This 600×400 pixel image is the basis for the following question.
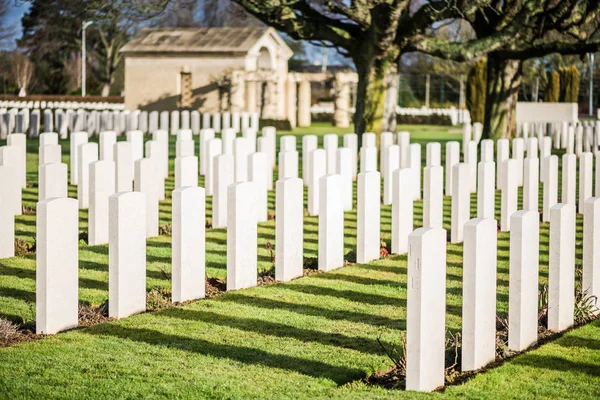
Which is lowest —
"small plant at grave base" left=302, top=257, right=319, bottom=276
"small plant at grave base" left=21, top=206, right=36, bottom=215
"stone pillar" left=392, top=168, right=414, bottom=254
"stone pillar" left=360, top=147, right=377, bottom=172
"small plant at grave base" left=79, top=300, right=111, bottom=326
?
"small plant at grave base" left=79, top=300, right=111, bottom=326

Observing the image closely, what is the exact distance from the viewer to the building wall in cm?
3772

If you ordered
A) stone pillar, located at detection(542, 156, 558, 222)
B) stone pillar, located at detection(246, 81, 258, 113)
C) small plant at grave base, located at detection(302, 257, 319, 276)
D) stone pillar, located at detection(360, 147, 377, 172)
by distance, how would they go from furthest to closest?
stone pillar, located at detection(246, 81, 258, 113)
stone pillar, located at detection(360, 147, 377, 172)
stone pillar, located at detection(542, 156, 558, 222)
small plant at grave base, located at detection(302, 257, 319, 276)

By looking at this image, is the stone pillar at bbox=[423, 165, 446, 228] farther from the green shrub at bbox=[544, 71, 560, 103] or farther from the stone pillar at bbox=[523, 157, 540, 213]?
the green shrub at bbox=[544, 71, 560, 103]

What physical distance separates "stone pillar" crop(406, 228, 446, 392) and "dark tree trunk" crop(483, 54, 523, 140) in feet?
52.9

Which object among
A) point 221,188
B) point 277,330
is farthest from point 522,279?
point 221,188

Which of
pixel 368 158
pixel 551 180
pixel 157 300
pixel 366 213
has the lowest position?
pixel 157 300

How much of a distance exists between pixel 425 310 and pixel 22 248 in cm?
523

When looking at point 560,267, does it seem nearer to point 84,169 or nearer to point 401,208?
point 401,208

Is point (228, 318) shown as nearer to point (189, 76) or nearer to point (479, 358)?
point (479, 358)

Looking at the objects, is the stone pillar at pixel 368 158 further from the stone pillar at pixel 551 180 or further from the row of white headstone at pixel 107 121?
the row of white headstone at pixel 107 121

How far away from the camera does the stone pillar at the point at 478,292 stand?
5.38 metres

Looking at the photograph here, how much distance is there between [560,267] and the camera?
6348 mm

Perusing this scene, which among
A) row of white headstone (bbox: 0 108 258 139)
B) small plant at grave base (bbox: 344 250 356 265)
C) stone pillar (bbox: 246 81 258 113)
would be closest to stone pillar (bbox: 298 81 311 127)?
stone pillar (bbox: 246 81 258 113)

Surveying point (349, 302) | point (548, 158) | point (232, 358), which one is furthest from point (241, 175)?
point (232, 358)
